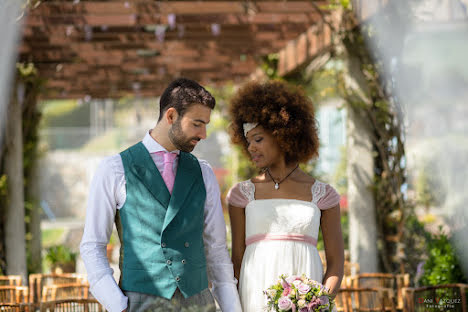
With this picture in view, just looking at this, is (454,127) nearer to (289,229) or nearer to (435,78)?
(435,78)

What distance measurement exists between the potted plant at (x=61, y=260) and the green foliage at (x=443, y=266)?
5.57m

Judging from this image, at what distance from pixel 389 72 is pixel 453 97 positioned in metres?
3.30

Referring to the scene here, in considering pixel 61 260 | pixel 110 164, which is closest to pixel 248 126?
pixel 110 164

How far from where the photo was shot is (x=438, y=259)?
448cm

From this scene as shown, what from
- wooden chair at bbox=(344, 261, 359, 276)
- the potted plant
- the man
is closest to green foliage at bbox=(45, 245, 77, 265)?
the potted plant

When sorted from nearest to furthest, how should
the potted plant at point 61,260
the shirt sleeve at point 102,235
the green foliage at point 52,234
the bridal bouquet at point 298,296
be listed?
the shirt sleeve at point 102,235 → the bridal bouquet at point 298,296 → the potted plant at point 61,260 → the green foliage at point 52,234

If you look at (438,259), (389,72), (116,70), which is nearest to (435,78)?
(389,72)

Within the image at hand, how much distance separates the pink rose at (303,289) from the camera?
93.2 inches

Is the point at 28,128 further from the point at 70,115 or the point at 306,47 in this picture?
the point at 70,115

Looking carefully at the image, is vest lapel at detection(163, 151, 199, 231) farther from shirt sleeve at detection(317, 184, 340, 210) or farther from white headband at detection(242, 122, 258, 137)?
shirt sleeve at detection(317, 184, 340, 210)

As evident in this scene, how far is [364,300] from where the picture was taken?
15.0ft

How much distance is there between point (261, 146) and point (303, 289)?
2.30 feet

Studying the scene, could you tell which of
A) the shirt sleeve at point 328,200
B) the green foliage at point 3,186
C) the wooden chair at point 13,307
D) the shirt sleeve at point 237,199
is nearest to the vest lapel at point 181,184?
the shirt sleeve at point 237,199

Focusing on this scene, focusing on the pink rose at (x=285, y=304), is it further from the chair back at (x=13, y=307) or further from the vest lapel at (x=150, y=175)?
the chair back at (x=13, y=307)
